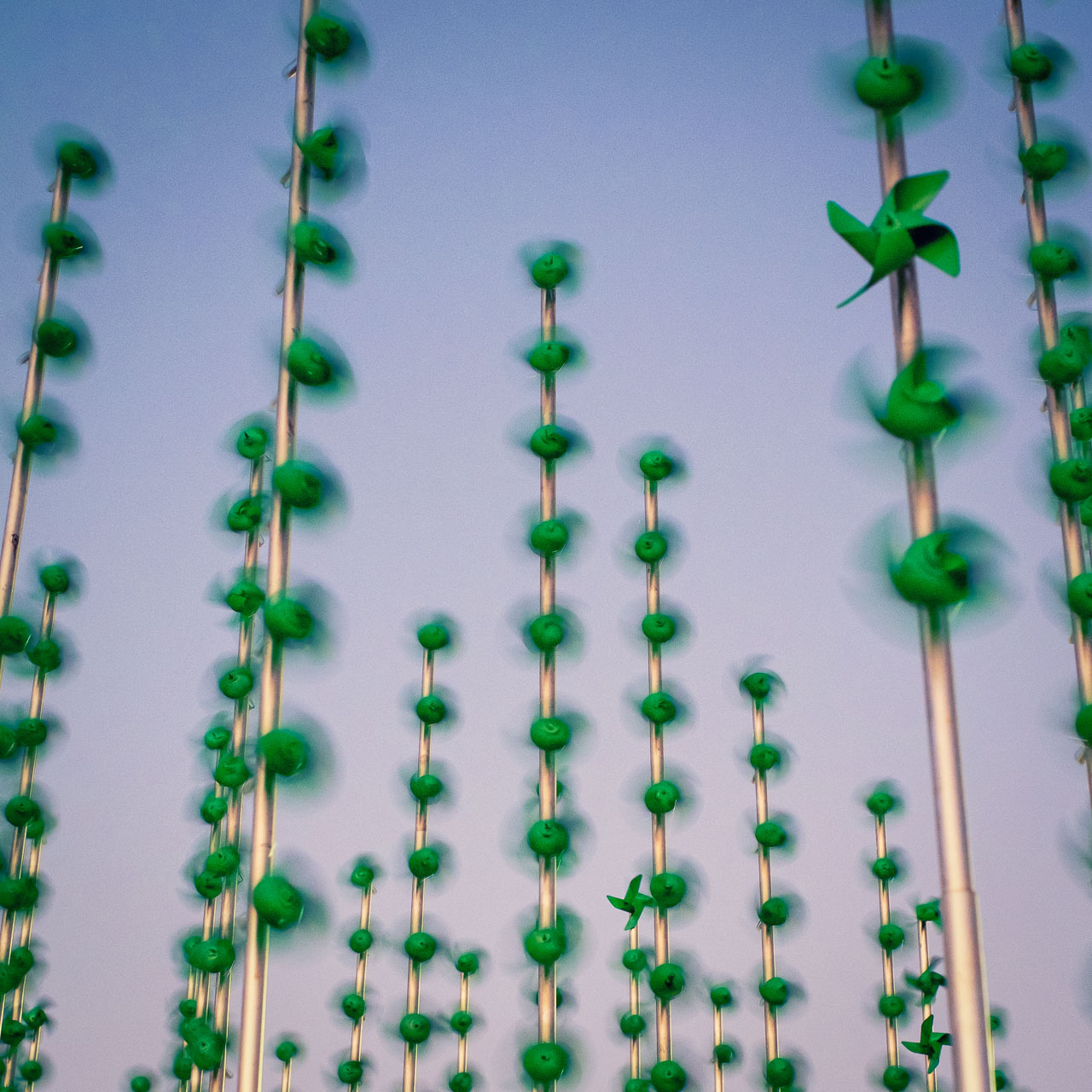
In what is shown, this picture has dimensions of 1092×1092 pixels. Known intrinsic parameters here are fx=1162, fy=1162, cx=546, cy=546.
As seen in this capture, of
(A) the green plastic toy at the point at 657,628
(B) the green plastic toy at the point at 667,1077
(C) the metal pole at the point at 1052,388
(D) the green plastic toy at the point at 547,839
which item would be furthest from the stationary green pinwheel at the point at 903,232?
(B) the green plastic toy at the point at 667,1077

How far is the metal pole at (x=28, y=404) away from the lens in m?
3.02

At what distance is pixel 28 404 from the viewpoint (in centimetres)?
330

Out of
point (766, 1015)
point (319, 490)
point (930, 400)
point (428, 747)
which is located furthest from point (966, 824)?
point (766, 1015)

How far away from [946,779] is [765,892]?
10.4 feet

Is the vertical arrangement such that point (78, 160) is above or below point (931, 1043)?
above

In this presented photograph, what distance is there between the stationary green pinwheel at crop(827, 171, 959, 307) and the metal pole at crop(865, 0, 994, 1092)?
0.12ft

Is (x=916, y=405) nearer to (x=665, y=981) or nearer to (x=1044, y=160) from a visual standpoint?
(x=1044, y=160)

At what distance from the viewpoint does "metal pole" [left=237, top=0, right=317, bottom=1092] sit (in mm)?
2158

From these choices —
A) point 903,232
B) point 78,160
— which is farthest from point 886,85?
point 78,160

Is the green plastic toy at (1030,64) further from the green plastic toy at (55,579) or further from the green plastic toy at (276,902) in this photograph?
the green plastic toy at (55,579)

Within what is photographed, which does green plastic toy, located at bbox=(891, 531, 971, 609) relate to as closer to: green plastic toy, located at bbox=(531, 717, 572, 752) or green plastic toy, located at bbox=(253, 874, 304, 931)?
green plastic toy, located at bbox=(253, 874, 304, 931)

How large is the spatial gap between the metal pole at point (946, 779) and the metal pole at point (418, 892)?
2.83 metres

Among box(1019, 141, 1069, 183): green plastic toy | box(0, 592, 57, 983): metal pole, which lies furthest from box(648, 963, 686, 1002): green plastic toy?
box(1019, 141, 1069, 183): green plastic toy

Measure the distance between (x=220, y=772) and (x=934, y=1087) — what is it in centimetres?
325
